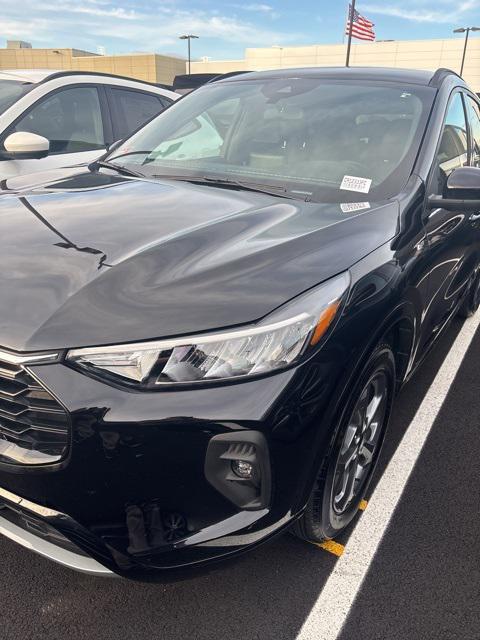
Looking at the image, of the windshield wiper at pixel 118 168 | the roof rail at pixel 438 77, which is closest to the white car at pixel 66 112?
the windshield wiper at pixel 118 168

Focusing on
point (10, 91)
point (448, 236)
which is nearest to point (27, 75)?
point (10, 91)

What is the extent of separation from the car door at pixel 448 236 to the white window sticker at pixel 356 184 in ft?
0.91

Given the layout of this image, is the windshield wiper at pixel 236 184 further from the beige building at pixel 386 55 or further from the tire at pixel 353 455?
the beige building at pixel 386 55

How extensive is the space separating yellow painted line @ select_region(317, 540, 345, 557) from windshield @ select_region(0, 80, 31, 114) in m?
3.95

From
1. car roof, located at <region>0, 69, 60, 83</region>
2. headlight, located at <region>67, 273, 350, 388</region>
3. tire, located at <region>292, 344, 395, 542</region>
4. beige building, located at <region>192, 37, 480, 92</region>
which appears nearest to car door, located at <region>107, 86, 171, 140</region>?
car roof, located at <region>0, 69, 60, 83</region>

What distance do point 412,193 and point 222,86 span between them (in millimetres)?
1674

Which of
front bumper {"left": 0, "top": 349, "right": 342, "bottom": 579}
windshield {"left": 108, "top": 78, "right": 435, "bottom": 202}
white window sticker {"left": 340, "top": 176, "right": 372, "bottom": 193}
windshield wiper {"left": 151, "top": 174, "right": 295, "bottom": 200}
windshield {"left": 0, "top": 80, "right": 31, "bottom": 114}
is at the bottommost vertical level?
front bumper {"left": 0, "top": 349, "right": 342, "bottom": 579}

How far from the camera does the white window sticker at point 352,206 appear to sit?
88.2 inches

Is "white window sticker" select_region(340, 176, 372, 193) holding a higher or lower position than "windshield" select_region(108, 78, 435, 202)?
lower

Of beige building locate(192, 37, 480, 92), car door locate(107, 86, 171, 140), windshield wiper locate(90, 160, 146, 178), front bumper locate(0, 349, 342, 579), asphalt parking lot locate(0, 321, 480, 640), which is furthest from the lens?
beige building locate(192, 37, 480, 92)

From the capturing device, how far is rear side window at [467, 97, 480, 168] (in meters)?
3.52

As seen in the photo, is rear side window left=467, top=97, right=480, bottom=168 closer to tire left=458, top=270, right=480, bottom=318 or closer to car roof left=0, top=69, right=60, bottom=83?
tire left=458, top=270, right=480, bottom=318

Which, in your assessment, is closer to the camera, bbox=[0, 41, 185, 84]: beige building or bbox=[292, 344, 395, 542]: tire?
bbox=[292, 344, 395, 542]: tire

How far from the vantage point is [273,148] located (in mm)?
2848
